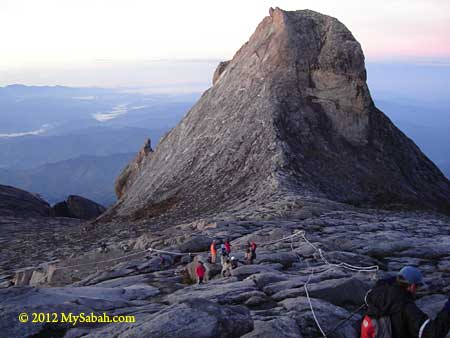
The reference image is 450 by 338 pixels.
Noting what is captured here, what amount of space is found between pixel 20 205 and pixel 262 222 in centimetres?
4899

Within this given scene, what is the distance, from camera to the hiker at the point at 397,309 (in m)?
8.27

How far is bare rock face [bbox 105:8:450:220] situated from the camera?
43188 millimetres

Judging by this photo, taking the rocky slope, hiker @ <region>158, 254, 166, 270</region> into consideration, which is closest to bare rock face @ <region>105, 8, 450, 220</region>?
the rocky slope

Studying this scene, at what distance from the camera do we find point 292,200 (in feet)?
110

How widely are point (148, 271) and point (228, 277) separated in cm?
577

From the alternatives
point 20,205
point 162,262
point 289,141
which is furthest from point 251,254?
point 20,205

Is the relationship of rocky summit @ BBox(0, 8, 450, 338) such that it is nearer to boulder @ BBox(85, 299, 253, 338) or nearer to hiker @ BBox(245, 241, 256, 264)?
boulder @ BBox(85, 299, 253, 338)

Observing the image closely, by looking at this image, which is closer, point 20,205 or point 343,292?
point 343,292

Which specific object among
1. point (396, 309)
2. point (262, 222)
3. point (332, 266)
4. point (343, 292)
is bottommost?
point (262, 222)

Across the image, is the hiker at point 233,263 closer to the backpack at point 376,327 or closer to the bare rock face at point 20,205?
the backpack at point 376,327

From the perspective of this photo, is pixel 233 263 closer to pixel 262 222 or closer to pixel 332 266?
pixel 332 266

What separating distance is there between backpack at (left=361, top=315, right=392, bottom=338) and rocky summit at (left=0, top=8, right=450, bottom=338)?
2.87 ft

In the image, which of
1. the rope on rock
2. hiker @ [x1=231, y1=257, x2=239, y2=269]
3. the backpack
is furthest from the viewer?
hiker @ [x1=231, y1=257, x2=239, y2=269]

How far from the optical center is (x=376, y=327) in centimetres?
858
